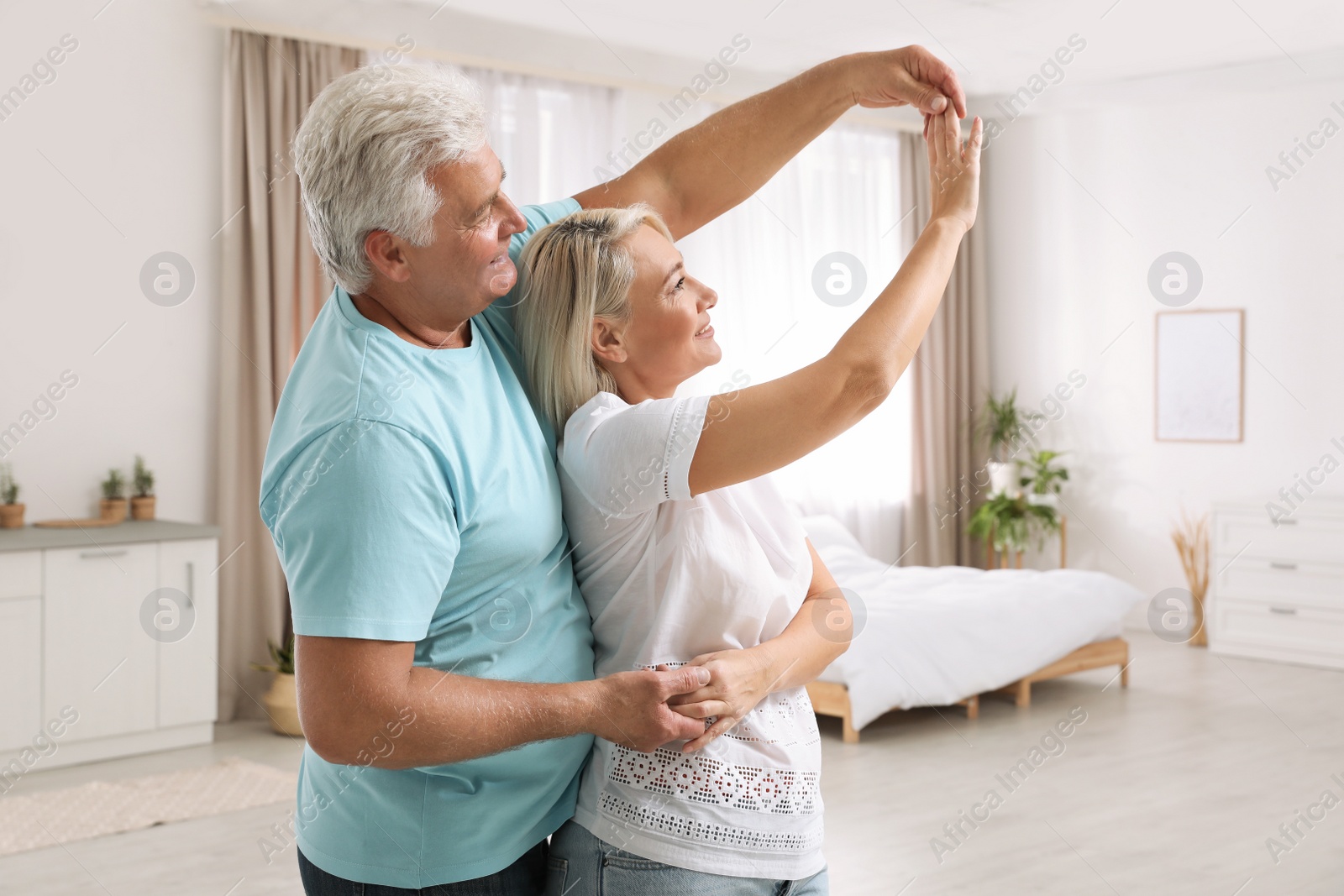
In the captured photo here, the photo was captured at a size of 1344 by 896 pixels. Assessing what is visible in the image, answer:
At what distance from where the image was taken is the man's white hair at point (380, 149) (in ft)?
3.78

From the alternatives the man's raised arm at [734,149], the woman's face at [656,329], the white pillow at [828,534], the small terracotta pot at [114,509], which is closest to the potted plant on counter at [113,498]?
the small terracotta pot at [114,509]

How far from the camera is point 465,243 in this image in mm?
1214

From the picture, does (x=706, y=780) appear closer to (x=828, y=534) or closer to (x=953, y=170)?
(x=953, y=170)

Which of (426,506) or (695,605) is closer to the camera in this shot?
(426,506)

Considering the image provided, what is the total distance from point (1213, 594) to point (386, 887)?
6174 millimetres

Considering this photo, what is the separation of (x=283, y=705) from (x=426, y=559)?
418 cm

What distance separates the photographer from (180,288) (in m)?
5.18

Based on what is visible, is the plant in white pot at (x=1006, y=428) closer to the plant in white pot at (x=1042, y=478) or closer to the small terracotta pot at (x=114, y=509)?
the plant in white pot at (x=1042, y=478)

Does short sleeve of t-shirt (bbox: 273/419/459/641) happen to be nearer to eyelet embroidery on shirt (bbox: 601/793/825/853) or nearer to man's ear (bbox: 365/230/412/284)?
man's ear (bbox: 365/230/412/284)

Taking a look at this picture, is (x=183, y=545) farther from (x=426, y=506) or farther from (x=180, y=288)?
(x=426, y=506)

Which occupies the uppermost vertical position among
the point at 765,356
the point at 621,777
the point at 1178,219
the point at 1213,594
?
the point at 1178,219

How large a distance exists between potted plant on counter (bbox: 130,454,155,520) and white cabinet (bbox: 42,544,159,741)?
1.35 ft

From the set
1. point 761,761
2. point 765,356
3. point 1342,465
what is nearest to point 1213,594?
point 1342,465

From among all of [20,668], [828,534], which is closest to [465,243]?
[20,668]
